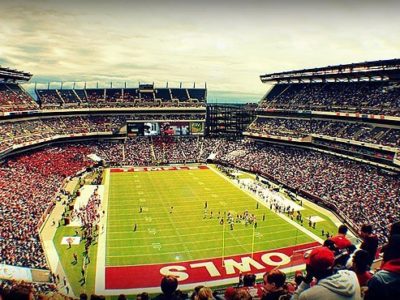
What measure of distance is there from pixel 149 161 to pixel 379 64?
125 ft

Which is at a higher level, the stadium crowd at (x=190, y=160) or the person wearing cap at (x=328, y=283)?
the person wearing cap at (x=328, y=283)

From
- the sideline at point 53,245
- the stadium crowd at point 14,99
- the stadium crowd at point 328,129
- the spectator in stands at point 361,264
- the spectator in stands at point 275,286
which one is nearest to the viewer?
the spectator in stands at point 275,286

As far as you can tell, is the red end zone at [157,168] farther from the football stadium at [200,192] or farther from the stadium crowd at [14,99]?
the stadium crowd at [14,99]

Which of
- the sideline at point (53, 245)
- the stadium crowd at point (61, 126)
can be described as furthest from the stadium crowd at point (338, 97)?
the sideline at point (53, 245)

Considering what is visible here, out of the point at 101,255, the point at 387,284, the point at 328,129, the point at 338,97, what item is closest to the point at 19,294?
the point at 387,284

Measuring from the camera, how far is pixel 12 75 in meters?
61.0

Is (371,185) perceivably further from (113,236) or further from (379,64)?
(113,236)

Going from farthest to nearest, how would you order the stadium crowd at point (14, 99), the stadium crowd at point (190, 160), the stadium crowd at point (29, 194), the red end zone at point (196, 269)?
the stadium crowd at point (14, 99) → the stadium crowd at point (190, 160) → the stadium crowd at point (29, 194) → the red end zone at point (196, 269)

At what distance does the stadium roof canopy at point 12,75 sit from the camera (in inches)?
2283

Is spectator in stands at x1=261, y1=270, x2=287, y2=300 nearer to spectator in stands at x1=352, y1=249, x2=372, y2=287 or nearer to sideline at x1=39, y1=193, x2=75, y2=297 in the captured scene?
spectator in stands at x1=352, y1=249, x2=372, y2=287

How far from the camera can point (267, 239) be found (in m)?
31.2

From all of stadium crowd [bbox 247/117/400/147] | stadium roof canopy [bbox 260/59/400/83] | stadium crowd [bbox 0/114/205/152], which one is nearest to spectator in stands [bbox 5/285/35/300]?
stadium crowd [bbox 247/117/400/147]

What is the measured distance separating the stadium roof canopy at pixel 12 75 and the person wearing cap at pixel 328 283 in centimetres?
6172

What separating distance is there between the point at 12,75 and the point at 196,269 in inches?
1963
